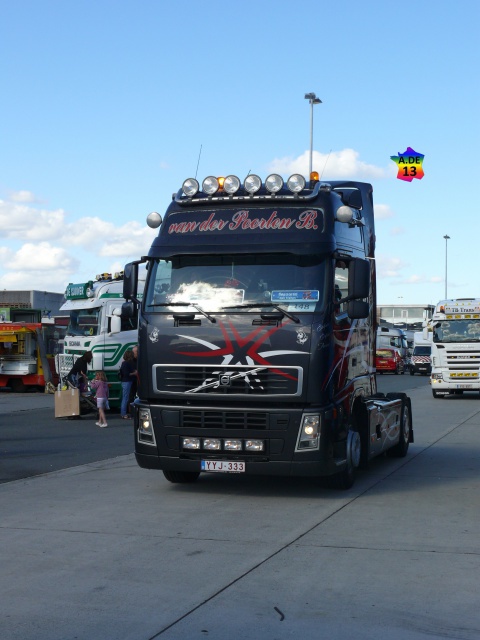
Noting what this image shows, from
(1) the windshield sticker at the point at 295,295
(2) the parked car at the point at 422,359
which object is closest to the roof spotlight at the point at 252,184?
(1) the windshield sticker at the point at 295,295

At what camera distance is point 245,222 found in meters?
10.6

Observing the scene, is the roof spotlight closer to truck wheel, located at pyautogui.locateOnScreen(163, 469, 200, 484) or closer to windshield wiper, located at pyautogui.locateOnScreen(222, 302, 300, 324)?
windshield wiper, located at pyautogui.locateOnScreen(222, 302, 300, 324)

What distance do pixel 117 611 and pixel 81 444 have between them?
11153 mm

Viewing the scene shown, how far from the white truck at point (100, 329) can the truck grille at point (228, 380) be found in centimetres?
1352

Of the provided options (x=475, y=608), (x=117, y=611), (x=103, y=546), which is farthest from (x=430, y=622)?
(x=103, y=546)

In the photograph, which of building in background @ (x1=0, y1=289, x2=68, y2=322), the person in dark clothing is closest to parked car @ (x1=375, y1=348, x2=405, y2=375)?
building in background @ (x1=0, y1=289, x2=68, y2=322)

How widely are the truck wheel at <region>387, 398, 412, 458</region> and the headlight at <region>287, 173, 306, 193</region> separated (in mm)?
5009

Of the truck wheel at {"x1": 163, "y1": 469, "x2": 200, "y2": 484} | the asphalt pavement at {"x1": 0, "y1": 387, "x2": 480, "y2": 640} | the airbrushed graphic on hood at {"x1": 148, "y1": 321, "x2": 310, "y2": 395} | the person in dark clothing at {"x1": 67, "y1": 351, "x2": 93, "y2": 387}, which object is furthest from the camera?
the person in dark clothing at {"x1": 67, "y1": 351, "x2": 93, "y2": 387}

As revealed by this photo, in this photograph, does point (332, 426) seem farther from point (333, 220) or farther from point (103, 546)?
point (103, 546)

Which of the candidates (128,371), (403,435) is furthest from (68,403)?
(403,435)

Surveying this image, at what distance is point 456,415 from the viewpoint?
24.2 m

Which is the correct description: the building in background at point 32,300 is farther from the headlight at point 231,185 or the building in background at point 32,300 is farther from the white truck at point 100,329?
the headlight at point 231,185

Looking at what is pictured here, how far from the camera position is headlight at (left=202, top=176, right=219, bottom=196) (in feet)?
36.2

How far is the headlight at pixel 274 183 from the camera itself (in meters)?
10.8
